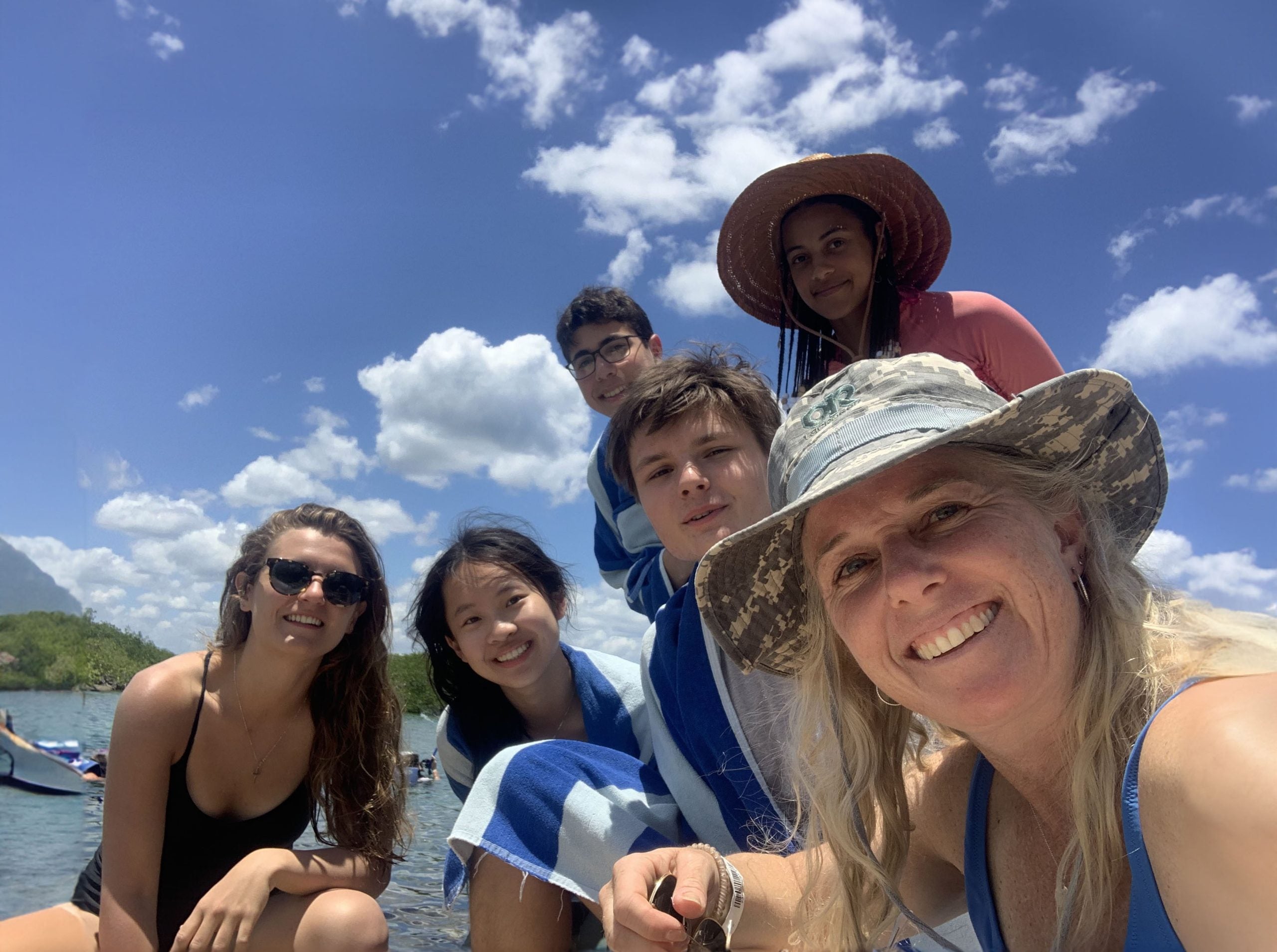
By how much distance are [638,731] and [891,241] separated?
2481 millimetres

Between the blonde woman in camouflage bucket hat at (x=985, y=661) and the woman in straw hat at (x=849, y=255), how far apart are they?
1958 millimetres

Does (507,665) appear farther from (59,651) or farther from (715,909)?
(59,651)

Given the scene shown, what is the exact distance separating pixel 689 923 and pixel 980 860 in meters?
0.62

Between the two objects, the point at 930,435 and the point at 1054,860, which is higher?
the point at 930,435

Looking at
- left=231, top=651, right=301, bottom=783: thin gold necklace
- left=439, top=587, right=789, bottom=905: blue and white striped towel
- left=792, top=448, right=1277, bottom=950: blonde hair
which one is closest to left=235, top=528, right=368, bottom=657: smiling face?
left=231, top=651, right=301, bottom=783: thin gold necklace

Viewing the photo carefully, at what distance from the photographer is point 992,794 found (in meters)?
1.72

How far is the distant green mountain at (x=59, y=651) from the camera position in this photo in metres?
52.0

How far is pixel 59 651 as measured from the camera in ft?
230

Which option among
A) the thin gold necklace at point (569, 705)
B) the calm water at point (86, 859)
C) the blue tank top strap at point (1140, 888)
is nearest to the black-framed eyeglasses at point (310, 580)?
the calm water at point (86, 859)

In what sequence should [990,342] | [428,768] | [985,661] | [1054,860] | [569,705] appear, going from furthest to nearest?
1. [428,768]
2. [569,705]
3. [990,342]
4. [1054,860]
5. [985,661]

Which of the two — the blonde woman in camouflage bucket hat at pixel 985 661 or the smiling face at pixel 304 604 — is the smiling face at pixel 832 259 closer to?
the blonde woman in camouflage bucket hat at pixel 985 661

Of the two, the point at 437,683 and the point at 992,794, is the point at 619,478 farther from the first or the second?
the point at 992,794

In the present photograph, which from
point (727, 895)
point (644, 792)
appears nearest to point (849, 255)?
point (644, 792)

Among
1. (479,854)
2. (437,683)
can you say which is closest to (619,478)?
(437,683)
